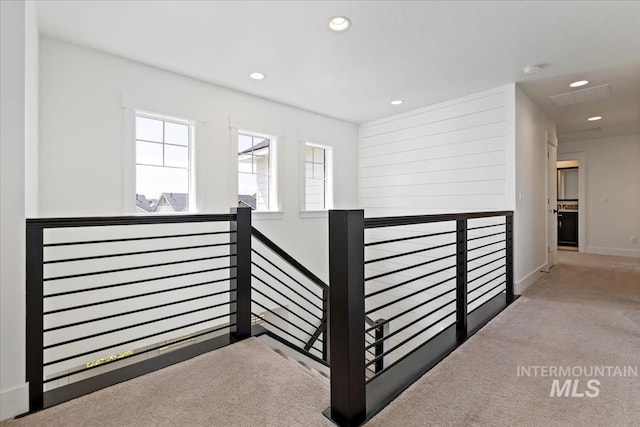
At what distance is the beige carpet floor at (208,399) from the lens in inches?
55.7

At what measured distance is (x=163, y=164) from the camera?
337cm

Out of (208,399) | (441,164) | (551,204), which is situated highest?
(441,164)

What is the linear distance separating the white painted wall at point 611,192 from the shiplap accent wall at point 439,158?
4.29m

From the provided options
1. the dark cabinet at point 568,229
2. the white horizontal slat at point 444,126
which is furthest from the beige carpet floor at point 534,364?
the dark cabinet at point 568,229

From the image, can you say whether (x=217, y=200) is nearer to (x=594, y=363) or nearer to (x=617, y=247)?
(x=594, y=363)

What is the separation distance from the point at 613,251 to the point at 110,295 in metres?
8.45

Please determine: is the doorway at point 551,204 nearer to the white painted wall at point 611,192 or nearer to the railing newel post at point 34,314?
the white painted wall at point 611,192

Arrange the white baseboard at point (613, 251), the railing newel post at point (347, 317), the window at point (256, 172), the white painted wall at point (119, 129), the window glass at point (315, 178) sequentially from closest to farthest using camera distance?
the railing newel post at point (347, 317)
the white painted wall at point (119, 129)
the window at point (256, 172)
the window glass at point (315, 178)
the white baseboard at point (613, 251)

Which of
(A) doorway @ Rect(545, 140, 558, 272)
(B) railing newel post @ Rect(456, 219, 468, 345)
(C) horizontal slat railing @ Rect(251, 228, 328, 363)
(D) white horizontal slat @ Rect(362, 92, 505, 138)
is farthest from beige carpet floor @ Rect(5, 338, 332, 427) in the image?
(A) doorway @ Rect(545, 140, 558, 272)

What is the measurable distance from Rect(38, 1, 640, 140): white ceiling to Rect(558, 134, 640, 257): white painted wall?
2812 mm

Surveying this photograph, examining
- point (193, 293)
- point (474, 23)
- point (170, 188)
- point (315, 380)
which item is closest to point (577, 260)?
point (474, 23)

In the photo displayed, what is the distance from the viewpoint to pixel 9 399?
1.43 m

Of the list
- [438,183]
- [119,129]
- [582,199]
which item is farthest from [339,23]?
[582,199]

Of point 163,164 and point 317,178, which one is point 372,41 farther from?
point 317,178
